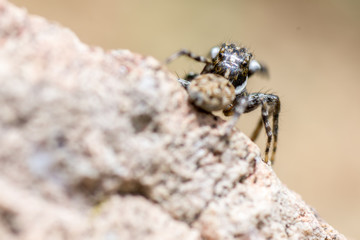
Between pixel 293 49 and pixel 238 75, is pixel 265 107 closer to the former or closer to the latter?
pixel 238 75

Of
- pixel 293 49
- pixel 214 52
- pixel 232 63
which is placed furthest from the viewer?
pixel 293 49

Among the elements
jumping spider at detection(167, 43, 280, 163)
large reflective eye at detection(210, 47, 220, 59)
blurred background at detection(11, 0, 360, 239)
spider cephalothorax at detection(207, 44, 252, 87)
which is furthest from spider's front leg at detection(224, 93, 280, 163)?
blurred background at detection(11, 0, 360, 239)

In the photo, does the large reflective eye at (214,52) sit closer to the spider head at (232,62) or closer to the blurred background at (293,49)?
the spider head at (232,62)

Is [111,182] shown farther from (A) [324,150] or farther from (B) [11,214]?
(A) [324,150]

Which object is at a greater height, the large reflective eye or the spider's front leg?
→ the large reflective eye

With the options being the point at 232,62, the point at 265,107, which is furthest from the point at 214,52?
the point at 265,107

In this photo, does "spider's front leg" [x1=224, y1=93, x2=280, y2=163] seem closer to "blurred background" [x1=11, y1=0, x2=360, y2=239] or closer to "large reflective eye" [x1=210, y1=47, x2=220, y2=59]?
"large reflective eye" [x1=210, y1=47, x2=220, y2=59]

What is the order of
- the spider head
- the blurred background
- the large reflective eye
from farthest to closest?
the blurred background < the large reflective eye < the spider head

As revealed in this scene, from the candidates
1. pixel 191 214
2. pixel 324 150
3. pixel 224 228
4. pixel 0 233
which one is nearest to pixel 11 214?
pixel 0 233
